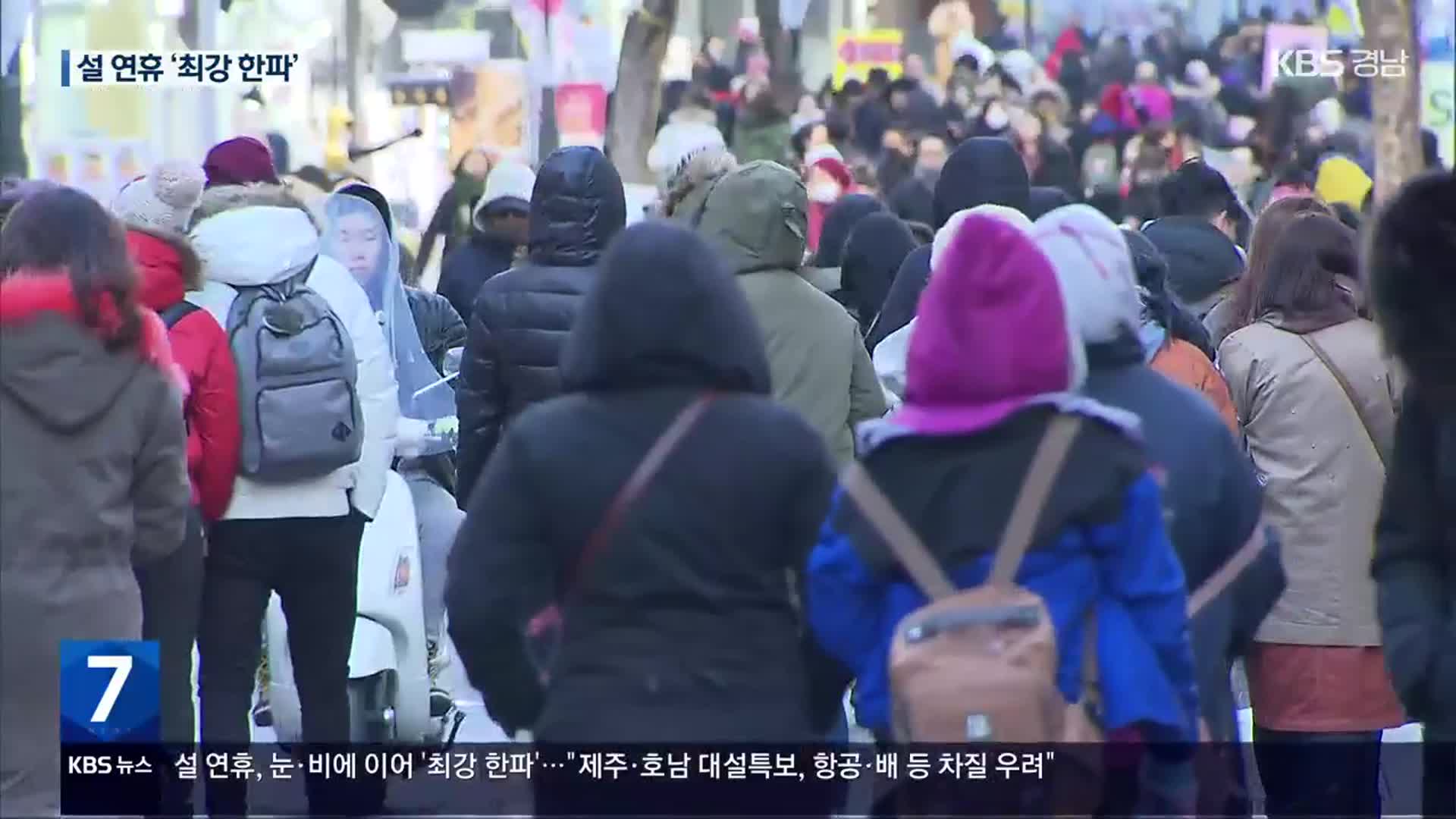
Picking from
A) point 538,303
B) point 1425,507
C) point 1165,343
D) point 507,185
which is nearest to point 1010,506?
point 1425,507

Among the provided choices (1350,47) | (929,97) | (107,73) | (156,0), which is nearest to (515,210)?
(107,73)

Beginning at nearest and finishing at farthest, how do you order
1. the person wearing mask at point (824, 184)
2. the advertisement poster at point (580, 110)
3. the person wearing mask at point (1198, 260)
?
the person wearing mask at point (1198, 260)
the person wearing mask at point (824, 184)
the advertisement poster at point (580, 110)

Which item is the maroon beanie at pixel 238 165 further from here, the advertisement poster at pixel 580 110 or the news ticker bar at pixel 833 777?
the advertisement poster at pixel 580 110

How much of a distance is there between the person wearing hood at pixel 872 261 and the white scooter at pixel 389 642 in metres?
1.97

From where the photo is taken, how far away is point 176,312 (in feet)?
24.3

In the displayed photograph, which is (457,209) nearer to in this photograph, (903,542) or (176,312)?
(176,312)

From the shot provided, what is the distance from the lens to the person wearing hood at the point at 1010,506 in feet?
15.3

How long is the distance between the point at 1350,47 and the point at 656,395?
→ 26.2 m

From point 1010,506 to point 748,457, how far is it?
1.55 ft

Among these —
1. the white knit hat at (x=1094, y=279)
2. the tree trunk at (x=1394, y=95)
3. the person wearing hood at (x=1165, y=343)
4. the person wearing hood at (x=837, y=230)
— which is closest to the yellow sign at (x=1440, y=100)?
the tree trunk at (x=1394, y=95)

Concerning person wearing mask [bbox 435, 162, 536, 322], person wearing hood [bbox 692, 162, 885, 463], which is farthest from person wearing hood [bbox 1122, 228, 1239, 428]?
person wearing mask [bbox 435, 162, 536, 322]

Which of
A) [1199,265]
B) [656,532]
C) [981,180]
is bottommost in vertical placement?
[1199,265]

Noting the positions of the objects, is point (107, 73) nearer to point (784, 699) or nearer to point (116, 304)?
point (116, 304)

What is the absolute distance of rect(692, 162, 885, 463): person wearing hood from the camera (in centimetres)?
762
